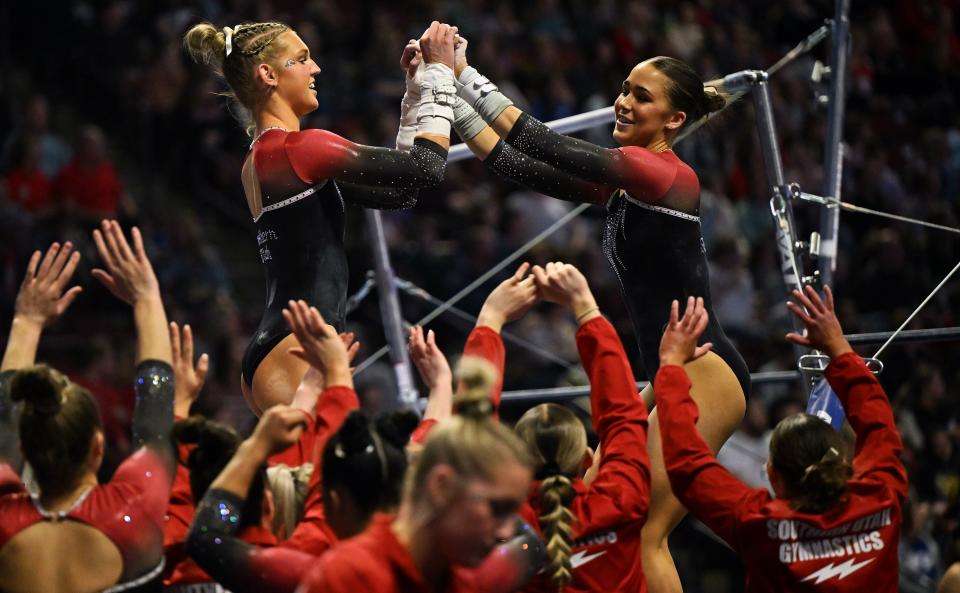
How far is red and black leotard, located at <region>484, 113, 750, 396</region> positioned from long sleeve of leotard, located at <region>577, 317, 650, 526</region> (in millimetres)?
802

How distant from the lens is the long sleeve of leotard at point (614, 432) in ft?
9.31

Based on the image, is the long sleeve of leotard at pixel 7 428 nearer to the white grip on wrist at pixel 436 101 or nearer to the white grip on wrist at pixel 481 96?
the white grip on wrist at pixel 436 101

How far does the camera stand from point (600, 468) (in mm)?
2896

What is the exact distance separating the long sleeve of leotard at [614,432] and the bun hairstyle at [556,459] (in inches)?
2.1

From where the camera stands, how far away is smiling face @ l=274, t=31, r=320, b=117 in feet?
12.4

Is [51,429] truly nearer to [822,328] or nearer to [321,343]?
[321,343]

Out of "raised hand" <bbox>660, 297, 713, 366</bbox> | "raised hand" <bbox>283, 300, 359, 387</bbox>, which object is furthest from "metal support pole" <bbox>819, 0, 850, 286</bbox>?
"raised hand" <bbox>283, 300, 359, 387</bbox>

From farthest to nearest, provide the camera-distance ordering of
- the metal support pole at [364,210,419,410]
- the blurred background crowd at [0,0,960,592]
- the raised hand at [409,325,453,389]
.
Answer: the blurred background crowd at [0,0,960,592], the metal support pole at [364,210,419,410], the raised hand at [409,325,453,389]

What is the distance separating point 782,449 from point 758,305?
5418 millimetres

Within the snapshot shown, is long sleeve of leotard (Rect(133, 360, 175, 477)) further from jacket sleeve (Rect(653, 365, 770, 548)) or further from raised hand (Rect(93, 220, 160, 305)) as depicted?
jacket sleeve (Rect(653, 365, 770, 548))

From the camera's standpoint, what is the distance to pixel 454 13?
971 cm

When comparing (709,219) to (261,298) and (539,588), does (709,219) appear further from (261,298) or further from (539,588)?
(539,588)

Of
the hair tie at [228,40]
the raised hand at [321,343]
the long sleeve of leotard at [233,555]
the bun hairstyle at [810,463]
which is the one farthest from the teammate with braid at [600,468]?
the hair tie at [228,40]

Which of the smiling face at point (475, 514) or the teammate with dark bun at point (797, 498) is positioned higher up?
the smiling face at point (475, 514)
